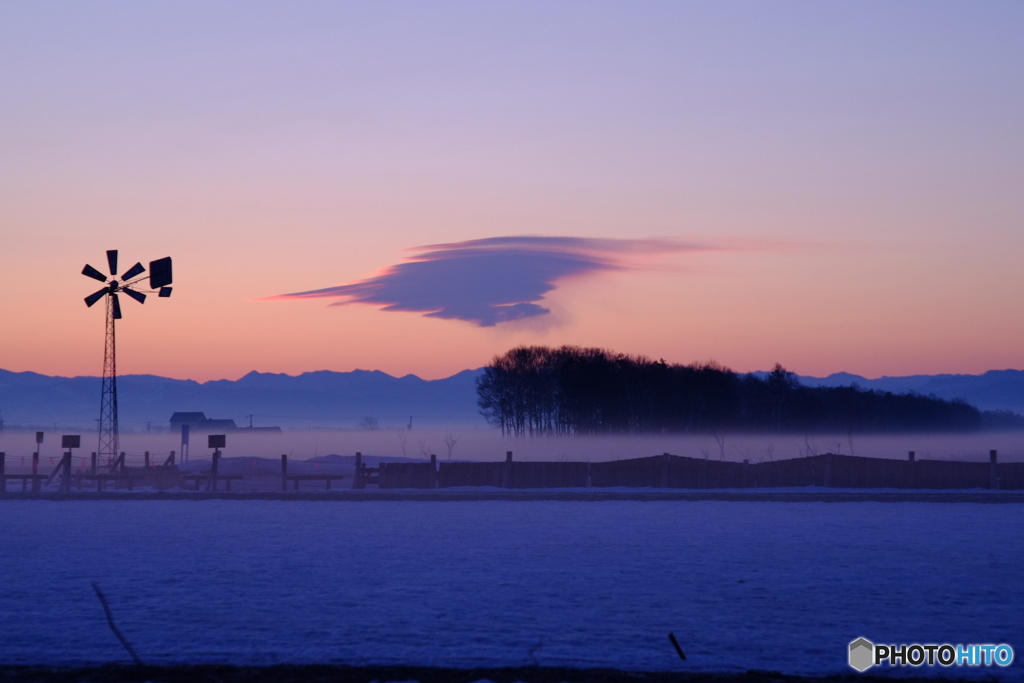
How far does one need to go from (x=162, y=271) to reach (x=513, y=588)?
27.6 m

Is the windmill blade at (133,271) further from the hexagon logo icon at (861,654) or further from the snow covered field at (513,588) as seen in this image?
the hexagon logo icon at (861,654)

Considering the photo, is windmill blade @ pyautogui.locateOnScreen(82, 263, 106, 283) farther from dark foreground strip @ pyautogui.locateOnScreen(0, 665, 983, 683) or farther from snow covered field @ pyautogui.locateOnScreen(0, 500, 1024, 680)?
dark foreground strip @ pyautogui.locateOnScreen(0, 665, 983, 683)

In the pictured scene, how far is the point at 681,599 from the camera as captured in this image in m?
13.0

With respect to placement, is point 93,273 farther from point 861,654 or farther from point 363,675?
point 861,654

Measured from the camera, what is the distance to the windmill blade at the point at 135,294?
37531 millimetres

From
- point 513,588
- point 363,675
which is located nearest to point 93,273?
point 513,588

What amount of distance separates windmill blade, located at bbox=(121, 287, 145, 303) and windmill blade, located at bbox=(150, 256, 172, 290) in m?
1.23

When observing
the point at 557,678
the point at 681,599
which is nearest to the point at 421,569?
the point at 681,599

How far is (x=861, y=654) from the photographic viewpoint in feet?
32.6

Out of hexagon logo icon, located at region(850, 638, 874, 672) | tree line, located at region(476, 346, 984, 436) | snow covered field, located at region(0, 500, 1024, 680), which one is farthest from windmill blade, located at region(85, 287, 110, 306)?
tree line, located at region(476, 346, 984, 436)

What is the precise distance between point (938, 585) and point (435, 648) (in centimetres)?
813

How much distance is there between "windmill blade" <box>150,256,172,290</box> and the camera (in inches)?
1446

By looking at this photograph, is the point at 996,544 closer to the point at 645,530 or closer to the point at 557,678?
the point at 645,530

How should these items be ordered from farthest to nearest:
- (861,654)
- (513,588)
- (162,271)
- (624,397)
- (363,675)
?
1. (624,397)
2. (162,271)
3. (513,588)
4. (861,654)
5. (363,675)
